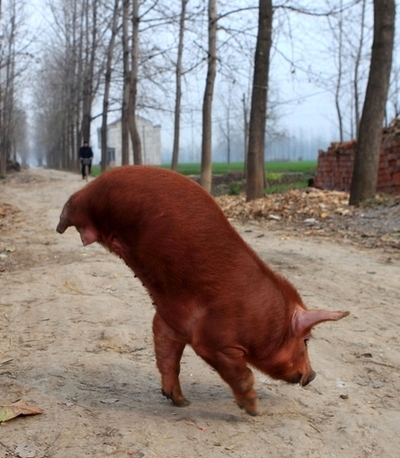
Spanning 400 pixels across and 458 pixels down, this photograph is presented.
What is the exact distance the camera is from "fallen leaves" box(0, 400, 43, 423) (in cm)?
260

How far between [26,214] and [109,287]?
25.0ft

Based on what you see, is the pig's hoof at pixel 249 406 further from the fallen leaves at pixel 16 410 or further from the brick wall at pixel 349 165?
the brick wall at pixel 349 165

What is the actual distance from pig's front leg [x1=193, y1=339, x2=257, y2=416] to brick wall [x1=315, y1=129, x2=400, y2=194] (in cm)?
1240

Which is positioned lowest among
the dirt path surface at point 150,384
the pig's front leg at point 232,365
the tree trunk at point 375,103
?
the dirt path surface at point 150,384

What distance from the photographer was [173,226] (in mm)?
2475

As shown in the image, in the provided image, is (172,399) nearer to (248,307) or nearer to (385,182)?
(248,307)

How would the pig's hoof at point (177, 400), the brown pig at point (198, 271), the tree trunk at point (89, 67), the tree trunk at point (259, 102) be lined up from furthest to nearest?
the tree trunk at point (89, 67) → the tree trunk at point (259, 102) → the pig's hoof at point (177, 400) → the brown pig at point (198, 271)

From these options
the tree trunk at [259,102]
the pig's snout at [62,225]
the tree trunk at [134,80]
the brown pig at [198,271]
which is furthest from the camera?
the tree trunk at [134,80]

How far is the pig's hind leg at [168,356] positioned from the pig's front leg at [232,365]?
311mm

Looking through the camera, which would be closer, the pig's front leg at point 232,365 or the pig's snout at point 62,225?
the pig's front leg at point 232,365

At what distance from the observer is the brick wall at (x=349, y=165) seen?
1443 centimetres

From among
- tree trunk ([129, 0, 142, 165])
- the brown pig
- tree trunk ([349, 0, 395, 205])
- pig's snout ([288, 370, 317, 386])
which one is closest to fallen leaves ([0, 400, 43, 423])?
the brown pig

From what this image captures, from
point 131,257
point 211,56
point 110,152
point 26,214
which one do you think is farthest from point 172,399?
point 110,152

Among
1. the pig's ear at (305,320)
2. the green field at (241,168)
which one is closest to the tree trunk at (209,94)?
the pig's ear at (305,320)
